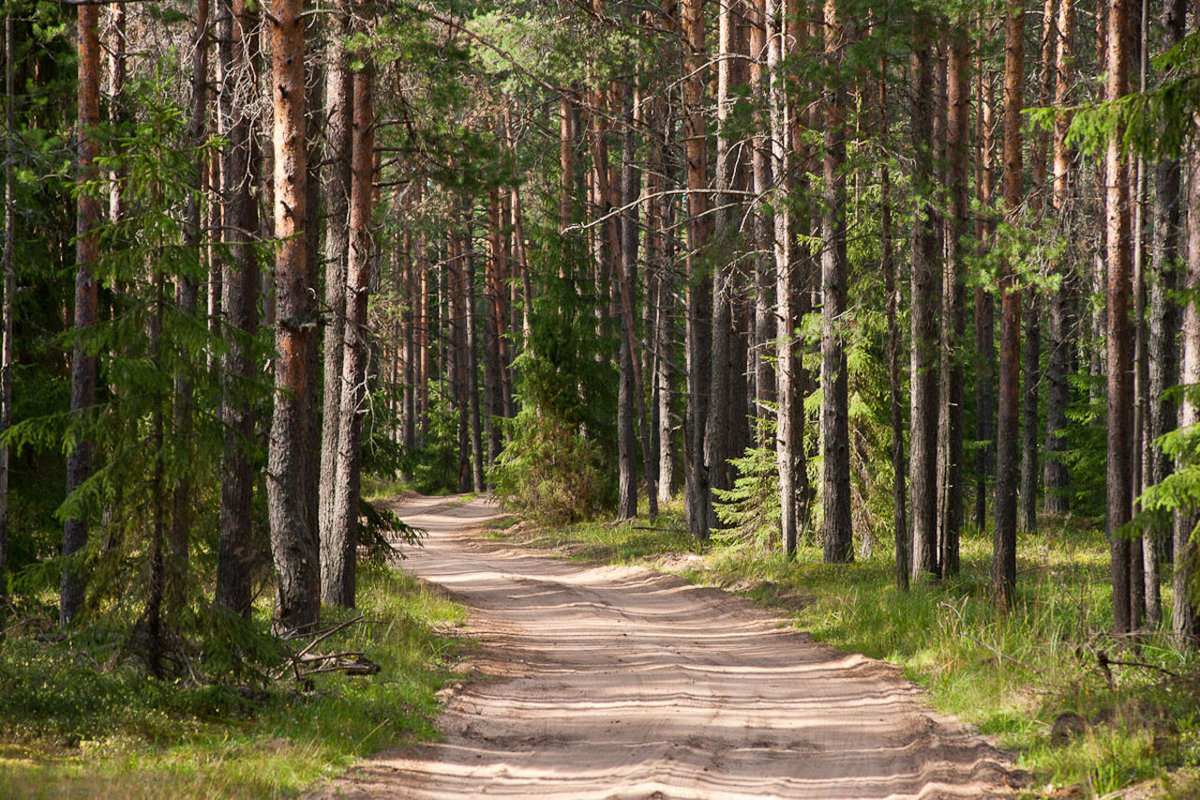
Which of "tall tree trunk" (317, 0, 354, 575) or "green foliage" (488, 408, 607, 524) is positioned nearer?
"tall tree trunk" (317, 0, 354, 575)

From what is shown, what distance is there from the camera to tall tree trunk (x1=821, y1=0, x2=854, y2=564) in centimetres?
1534

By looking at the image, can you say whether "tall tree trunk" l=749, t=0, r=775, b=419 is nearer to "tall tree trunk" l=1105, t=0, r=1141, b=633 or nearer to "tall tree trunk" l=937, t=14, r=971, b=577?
"tall tree trunk" l=937, t=14, r=971, b=577

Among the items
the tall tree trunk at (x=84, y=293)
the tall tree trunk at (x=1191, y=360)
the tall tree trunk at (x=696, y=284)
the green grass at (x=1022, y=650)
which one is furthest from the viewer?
the tall tree trunk at (x=696, y=284)

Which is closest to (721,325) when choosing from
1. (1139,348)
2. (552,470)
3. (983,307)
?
(552,470)

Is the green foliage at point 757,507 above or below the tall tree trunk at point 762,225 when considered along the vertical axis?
below

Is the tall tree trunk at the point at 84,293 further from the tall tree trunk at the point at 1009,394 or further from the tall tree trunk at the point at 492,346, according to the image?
the tall tree trunk at the point at 492,346

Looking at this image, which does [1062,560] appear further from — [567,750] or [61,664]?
[61,664]

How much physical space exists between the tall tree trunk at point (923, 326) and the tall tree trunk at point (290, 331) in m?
7.47

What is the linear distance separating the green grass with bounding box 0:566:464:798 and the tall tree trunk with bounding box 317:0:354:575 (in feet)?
15.8

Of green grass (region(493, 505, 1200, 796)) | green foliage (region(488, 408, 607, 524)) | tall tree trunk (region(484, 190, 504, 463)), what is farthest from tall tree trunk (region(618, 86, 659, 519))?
tall tree trunk (region(484, 190, 504, 463))

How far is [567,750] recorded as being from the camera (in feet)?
24.8

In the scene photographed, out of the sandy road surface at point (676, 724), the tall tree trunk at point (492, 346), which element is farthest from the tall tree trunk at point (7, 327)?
the tall tree trunk at point (492, 346)

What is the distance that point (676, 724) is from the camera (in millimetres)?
8258

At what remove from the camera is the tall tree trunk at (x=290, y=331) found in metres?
10.2
